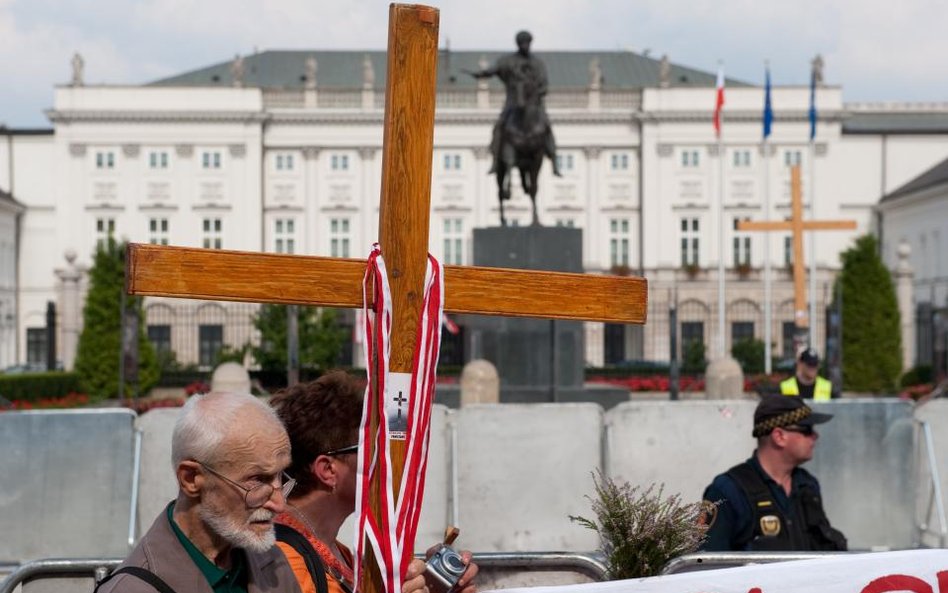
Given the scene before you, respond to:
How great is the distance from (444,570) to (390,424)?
0.33 m

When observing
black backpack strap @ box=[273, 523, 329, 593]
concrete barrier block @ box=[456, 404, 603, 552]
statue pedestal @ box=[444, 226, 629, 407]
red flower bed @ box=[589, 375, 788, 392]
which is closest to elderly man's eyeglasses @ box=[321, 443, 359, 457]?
black backpack strap @ box=[273, 523, 329, 593]

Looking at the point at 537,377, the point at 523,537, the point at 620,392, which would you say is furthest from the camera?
the point at 620,392

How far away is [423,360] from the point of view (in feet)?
8.86

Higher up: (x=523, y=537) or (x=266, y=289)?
(x=266, y=289)

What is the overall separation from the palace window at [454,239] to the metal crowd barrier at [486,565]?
6254 centimetres

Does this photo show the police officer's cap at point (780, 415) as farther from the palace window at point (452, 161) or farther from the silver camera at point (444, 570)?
the palace window at point (452, 161)

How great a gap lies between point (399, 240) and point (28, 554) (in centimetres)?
623

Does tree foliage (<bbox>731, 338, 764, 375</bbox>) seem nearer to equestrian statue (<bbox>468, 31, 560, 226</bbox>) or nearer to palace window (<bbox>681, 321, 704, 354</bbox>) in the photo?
palace window (<bbox>681, 321, 704, 354</bbox>)

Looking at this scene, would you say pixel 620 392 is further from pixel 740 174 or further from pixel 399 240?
pixel 740 174

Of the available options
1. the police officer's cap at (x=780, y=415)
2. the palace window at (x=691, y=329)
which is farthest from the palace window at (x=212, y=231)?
the police officer's cap at (x=780, y=415)

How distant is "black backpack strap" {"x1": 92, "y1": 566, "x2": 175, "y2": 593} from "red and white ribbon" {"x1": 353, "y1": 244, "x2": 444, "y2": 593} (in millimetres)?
389

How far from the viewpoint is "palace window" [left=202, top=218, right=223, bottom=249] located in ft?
216

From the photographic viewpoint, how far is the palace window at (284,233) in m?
66.5

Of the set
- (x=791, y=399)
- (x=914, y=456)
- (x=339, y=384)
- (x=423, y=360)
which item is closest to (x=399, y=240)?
(x=423, y=360)
